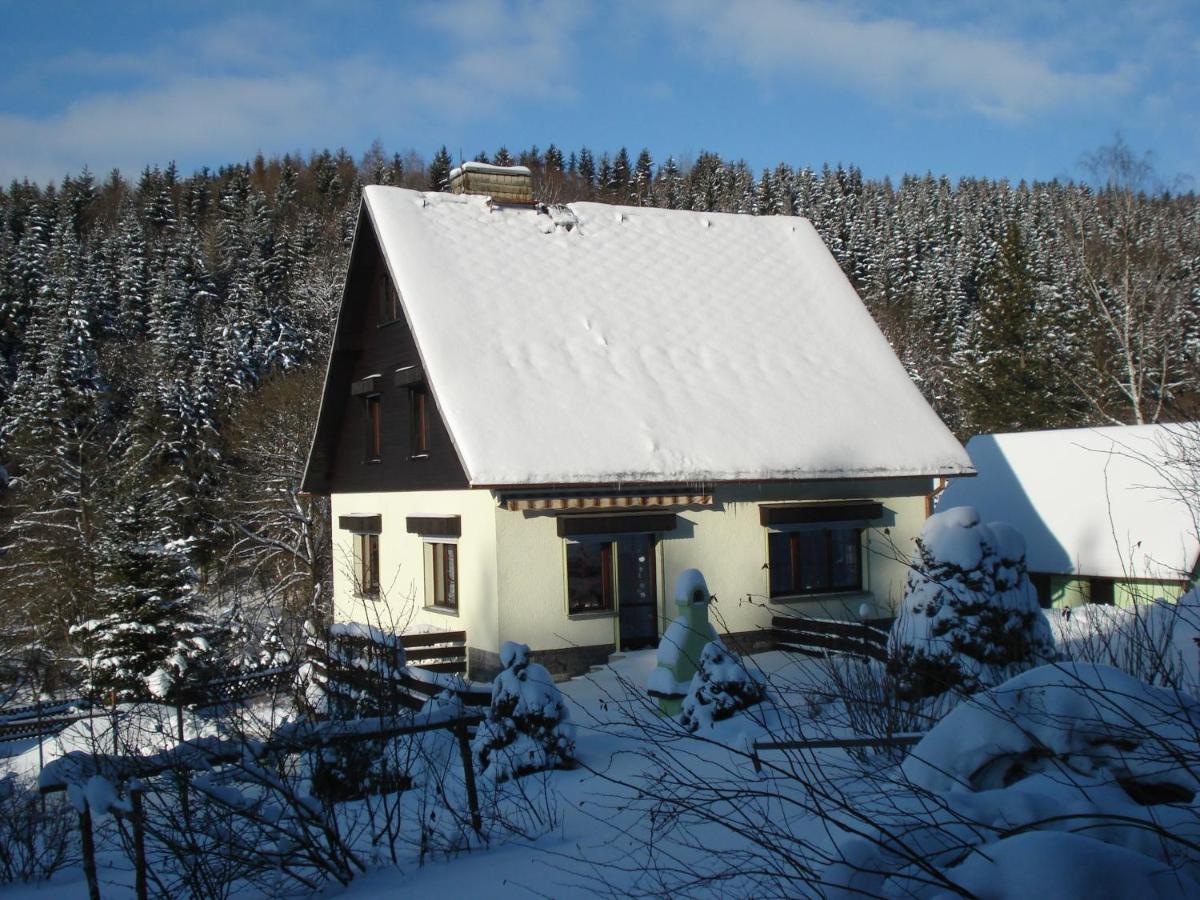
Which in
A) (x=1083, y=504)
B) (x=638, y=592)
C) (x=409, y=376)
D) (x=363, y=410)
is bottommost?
(x=638, y=592)

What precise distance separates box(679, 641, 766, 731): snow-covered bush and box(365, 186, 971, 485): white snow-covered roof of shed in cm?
512

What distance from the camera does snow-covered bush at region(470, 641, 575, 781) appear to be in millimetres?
9562

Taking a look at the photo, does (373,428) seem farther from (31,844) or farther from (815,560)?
(31,844)

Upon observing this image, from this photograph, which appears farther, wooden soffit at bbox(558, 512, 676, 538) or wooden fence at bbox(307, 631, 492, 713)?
wooden soffit at bbox(558, 512, 676, 538)

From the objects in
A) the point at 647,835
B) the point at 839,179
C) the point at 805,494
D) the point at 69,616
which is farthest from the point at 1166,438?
the point at 839,179

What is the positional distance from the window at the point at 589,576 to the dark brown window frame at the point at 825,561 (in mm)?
3109

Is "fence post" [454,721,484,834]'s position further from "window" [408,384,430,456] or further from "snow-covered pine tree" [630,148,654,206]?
"snow-covered pine tree" [630,148,654,206]

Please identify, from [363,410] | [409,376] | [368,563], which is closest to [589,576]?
[409,376]

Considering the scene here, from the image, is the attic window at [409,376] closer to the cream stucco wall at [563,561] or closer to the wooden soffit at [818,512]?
the cream stucco wall at [563,561]

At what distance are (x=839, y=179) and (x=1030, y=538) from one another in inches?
3525

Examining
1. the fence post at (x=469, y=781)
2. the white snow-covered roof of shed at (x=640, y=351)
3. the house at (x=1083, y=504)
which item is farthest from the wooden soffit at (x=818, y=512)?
the fence post at (x=469, y=781)

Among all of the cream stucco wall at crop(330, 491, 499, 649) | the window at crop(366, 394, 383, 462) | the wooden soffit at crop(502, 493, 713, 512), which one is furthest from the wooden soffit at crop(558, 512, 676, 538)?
the window at crop(366, 394, 383, 462)

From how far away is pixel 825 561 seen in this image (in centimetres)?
1931

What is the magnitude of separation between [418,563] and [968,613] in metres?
12.4
